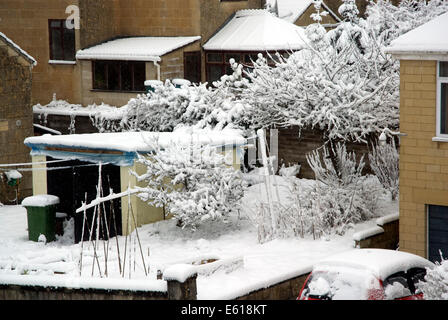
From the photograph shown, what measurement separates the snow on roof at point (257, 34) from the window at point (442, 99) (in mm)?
13584

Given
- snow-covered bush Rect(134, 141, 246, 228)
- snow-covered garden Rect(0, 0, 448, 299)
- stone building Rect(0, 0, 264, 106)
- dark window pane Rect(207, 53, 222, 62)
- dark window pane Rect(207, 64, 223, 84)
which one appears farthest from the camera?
dark window pane Rect(207, 64, 223, 84)

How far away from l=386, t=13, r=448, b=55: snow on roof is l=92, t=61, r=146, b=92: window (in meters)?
14.9

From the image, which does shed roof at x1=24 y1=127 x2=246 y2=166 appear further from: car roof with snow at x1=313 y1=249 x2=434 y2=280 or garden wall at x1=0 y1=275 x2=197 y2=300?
car roof with snow at x1=313 y1=249 x2=434 y2=280

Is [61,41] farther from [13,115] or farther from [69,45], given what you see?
[13,115]

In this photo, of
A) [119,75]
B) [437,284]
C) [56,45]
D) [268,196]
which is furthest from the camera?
[56,45]

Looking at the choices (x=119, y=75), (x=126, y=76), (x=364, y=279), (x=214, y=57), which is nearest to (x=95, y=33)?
(x=119, y=75)

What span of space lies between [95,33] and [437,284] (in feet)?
72.0

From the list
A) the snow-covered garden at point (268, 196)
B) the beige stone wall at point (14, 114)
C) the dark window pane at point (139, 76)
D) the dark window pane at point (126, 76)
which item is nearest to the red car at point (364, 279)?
the snow-covered garden at point (268, 196)

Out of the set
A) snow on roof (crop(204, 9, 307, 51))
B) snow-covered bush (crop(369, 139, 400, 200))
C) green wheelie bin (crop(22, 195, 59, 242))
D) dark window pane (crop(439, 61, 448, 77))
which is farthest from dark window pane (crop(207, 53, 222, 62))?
dark window pane (crop(439, 61, 448, 77))

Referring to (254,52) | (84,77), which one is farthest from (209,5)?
(84,77)

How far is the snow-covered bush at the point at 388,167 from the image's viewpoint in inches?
852

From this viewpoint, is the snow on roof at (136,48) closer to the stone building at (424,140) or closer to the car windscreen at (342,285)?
the stone building at (424,140)

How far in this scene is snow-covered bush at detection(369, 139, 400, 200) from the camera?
21.6m

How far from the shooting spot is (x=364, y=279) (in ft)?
38.8
